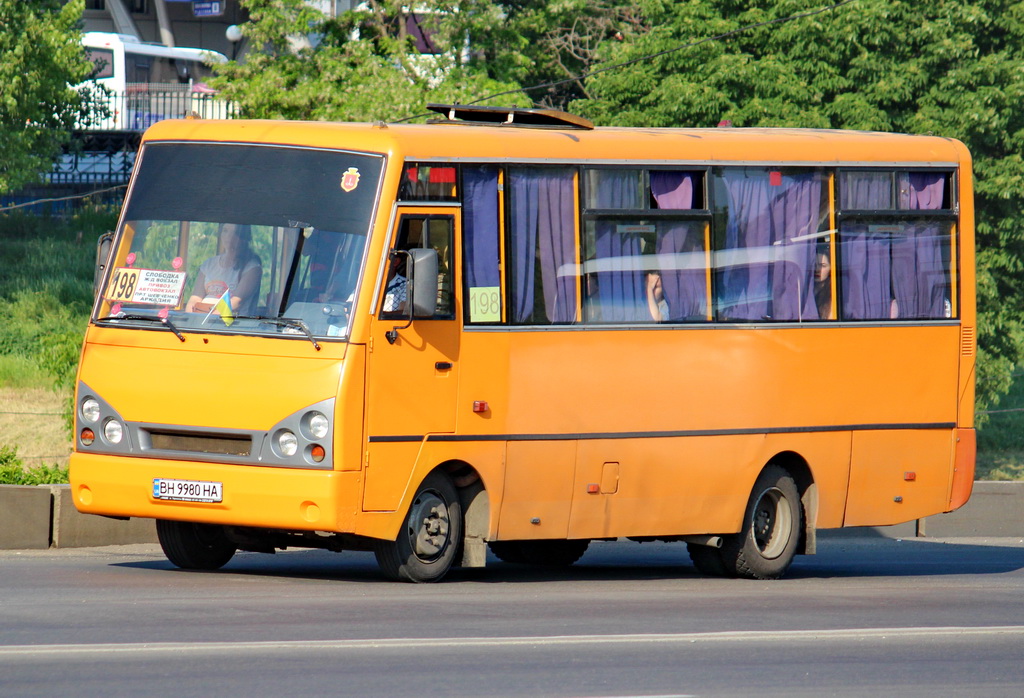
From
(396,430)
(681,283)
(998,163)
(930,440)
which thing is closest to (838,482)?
(930,440)

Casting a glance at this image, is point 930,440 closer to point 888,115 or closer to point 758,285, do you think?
point 758,285

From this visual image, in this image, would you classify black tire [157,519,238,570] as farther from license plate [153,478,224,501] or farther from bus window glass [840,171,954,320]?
bus window glass [840,171,954,320]

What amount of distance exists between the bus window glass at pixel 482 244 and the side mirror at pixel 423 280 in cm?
60

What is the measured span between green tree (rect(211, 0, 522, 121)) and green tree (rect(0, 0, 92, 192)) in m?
3.19

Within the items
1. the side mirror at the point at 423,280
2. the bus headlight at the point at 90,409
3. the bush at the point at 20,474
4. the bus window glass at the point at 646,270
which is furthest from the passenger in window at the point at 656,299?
the bush at the point at 20,474

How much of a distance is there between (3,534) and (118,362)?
2.96 metres

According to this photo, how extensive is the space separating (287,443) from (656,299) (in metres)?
3.16

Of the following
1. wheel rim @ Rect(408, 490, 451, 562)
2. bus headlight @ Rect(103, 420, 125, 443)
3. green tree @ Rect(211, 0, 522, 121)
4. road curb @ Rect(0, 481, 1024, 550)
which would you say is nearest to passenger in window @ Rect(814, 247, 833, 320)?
wheel rim @ Rect(408, 490, 451, 562)

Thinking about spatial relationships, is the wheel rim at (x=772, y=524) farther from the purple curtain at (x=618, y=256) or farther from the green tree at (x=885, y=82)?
the green tree at (x=885, y=82)

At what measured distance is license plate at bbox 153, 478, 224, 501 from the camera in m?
10.5

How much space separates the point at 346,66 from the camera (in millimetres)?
29844

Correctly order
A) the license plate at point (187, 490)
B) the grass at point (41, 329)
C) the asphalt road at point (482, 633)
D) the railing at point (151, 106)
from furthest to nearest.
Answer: the railing at point (151, 106) < the grass at point (41, 329) < the license plate at point (187, 490) < the asphalt road at point (482, 633)

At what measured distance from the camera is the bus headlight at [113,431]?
1084 centimetres

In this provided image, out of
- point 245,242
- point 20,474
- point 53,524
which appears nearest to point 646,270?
point 245,242
